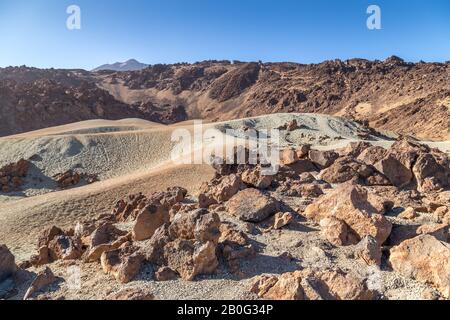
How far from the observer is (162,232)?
7.58 m

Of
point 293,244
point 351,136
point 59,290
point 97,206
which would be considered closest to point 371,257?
point 293,244

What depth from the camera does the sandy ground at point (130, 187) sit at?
6578 mm

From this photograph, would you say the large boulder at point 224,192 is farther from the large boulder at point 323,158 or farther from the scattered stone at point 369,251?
the large boulder at point 323,158

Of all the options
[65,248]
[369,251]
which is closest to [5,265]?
[65,248]

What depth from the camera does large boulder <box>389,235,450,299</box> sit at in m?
6.31

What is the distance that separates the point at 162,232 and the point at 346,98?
173 feet

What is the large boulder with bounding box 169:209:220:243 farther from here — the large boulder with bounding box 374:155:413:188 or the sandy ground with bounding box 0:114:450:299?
the large boulder with bounding box 374:155:413:188

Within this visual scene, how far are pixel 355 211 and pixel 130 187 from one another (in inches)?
437

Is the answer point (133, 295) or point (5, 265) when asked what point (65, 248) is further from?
point (133, 295)

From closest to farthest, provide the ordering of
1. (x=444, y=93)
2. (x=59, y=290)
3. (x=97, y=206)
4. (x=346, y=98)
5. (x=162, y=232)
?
1. (x=59, y=290)
2. (x=162, y=232)
3. (x=97, y=206)
4. (x=444, y=93)
5. (x=346, y=98)

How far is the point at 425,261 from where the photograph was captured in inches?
258

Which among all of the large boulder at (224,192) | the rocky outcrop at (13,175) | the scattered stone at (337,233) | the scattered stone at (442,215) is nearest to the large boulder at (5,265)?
the large boulder at (224,192)
